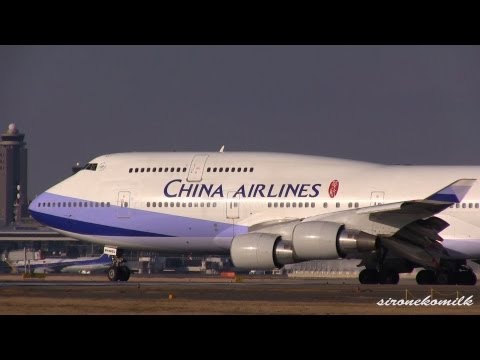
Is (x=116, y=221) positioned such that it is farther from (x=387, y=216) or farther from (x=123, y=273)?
(x=387, y=216)

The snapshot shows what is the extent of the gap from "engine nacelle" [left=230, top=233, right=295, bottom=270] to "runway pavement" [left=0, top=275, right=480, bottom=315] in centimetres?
94

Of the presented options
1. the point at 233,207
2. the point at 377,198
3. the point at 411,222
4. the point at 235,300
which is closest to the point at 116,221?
the point at 233,207

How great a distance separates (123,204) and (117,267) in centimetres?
290

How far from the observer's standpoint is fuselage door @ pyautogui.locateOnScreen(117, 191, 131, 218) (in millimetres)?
50438

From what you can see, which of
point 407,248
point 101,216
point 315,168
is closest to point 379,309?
point 407,248

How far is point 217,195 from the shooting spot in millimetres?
48969

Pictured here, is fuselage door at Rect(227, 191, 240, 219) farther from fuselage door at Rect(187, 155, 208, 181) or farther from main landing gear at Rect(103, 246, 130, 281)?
main landing gear at Rect(103, 246, 130, 281)

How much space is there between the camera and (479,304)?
115 feet

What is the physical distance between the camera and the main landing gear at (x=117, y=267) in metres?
51.2

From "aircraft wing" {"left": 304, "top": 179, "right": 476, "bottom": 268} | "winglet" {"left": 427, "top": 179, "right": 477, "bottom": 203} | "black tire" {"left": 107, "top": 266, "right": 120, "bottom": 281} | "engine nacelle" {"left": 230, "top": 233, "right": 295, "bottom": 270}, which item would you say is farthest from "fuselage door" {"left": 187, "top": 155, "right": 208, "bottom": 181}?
"winglet" {"left": 427, "top": 179, "right": 477, "bottom": 203}
